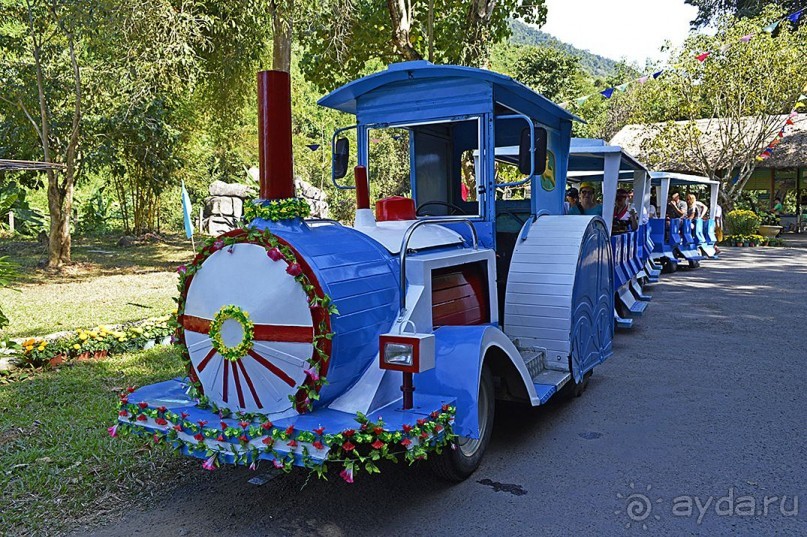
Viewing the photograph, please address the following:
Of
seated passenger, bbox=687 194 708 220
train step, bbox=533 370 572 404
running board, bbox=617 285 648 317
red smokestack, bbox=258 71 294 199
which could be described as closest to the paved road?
train step, bbox=533 370 572 404

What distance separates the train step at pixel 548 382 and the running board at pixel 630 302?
4.08 metres

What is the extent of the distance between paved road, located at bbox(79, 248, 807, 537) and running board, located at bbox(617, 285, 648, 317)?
7.39ft

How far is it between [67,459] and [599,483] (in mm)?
3230

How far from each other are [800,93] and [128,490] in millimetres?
19986

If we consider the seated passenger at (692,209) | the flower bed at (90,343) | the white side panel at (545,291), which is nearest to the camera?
the white side panel at (545,291)

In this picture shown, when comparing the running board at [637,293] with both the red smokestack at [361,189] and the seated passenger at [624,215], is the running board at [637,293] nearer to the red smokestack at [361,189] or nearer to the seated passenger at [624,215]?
the seated passenger at [624,215]

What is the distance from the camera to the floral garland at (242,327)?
3350 millimetres

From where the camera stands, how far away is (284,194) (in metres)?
3.59

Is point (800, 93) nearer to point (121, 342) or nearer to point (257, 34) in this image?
point (257, 34)

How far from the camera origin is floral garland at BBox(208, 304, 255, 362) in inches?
132

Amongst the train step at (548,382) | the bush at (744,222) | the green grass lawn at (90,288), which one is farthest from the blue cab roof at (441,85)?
the bush at (744,222)

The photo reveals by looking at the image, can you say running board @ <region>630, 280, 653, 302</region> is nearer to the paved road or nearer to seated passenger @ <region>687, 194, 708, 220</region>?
the paved road

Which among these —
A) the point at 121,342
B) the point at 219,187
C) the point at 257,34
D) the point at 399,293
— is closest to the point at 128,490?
the point at 399,293

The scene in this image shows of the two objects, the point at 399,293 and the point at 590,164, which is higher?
the point at 590,164
